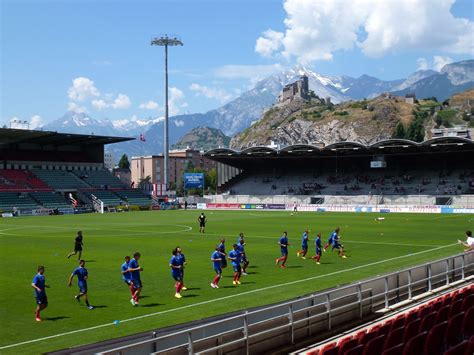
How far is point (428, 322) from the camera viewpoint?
1145 cm

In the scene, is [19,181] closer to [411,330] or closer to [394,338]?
[411,330]

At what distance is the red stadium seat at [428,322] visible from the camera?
1113 centimetres

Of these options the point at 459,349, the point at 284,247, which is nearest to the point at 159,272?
the point at 284,247

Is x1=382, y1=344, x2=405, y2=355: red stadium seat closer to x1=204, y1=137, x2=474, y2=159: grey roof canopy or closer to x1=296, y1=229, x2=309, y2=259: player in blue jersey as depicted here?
x1=296, y1=229, x2=309, y2=259: player in blue jersey

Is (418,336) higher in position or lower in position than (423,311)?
higher

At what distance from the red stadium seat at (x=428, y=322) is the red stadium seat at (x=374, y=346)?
1541 mm

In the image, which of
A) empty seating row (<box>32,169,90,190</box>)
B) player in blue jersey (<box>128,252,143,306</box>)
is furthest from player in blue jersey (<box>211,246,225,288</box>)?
empty seating row (<box>32,169,90,190</box>)

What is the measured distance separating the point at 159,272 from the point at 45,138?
69.5m

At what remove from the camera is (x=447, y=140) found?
3130 inches

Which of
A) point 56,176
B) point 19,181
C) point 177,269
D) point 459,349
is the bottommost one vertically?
point 177,269

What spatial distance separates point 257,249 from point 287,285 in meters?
12.2

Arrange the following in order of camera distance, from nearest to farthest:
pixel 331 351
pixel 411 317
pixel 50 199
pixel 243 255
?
1. pixel 331 351
2. pixel 411 317
3. pixel 243 255
4. pixel 50 199

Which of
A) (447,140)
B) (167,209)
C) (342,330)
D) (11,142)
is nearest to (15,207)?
(11,142)

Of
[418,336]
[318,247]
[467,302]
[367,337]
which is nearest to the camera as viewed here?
[418,336]
